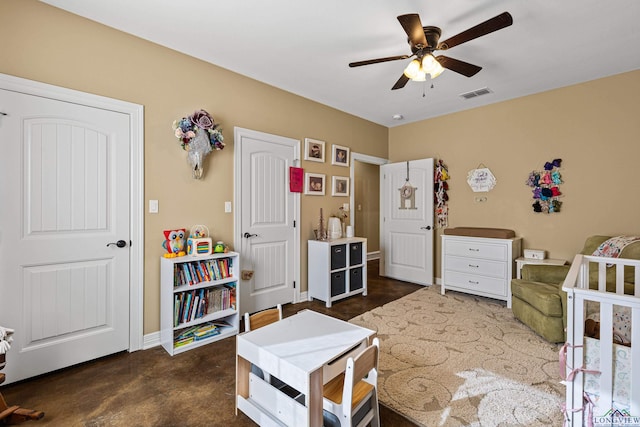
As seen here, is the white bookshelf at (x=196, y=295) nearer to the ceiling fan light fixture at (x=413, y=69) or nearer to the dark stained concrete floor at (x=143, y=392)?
the dark stained concrete floor at (x=143, y=392)

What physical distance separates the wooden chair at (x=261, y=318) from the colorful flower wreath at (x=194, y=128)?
167 cm

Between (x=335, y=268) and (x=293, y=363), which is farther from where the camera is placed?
(x=335, y=268)

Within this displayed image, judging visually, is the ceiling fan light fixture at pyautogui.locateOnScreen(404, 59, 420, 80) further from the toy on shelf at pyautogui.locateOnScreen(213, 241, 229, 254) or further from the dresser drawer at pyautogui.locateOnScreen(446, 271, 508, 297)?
the dresser drawer at pyautogui.locateOnScreen(446, 271, 508, 297)

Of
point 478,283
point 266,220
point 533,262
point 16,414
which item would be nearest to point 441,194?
point 478,283

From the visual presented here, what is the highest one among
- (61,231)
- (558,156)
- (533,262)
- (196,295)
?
(558,156)

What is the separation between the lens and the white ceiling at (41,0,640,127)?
2.12 m

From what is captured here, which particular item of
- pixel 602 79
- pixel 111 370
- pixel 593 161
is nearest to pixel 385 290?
pixel 593 161

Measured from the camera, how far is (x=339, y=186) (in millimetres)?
4293

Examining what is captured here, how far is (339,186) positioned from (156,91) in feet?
8.26

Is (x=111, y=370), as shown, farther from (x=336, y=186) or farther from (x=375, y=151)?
(x=375, y=151)

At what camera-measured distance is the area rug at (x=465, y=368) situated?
5.70ft

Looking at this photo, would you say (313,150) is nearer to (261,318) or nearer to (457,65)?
(457,65)

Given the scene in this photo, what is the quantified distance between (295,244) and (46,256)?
2.31 meters

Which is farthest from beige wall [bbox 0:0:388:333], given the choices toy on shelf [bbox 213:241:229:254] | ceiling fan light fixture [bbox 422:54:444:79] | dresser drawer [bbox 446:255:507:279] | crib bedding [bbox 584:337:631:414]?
crib bedding [bbox 584:337:631:414]
